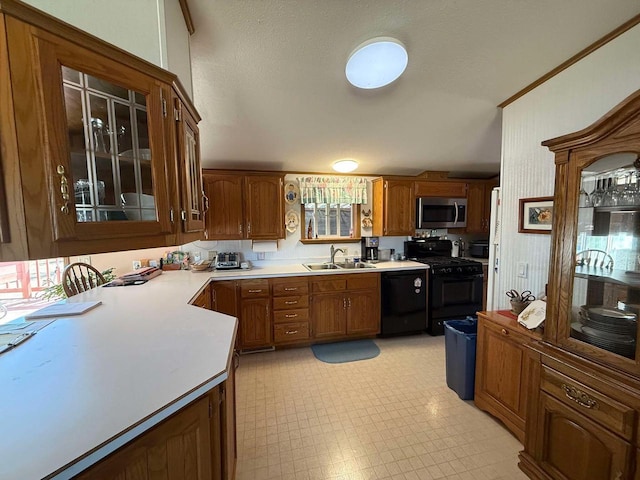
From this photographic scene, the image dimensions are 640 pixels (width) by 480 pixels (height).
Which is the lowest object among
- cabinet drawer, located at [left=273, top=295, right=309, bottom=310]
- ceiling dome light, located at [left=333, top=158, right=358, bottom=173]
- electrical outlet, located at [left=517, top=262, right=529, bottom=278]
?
cabinet drawer, located at [left=273, top=295, right=309, bottom=310]

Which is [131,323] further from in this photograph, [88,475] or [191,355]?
[88,475]

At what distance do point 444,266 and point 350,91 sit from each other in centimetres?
240

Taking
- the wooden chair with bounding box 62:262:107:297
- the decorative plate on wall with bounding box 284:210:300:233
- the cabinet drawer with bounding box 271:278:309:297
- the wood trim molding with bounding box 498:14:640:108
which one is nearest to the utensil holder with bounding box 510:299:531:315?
the wood trim molding with bounding box 498:14:640:108

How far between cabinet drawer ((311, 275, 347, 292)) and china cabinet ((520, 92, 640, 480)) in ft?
6.34

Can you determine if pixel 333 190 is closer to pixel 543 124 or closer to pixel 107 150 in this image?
pixel 543 124

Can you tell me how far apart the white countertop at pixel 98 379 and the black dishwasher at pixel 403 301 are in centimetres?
222

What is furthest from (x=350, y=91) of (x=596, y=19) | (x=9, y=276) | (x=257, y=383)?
(x=9, y=276)

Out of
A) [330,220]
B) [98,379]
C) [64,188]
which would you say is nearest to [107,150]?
[64,188]

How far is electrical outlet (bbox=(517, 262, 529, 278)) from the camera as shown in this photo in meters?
2.06

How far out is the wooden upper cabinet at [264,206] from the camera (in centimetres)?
321

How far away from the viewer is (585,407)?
128cm

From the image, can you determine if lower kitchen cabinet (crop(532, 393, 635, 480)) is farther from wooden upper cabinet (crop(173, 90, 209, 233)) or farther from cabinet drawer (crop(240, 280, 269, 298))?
cabinet drawer (crop(240, 280, 269, 298))

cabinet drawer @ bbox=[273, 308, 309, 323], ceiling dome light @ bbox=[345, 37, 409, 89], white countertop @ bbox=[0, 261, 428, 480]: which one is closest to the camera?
white countertop @ bbox=[0, 261, 428, 480]

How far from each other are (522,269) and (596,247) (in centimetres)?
76
